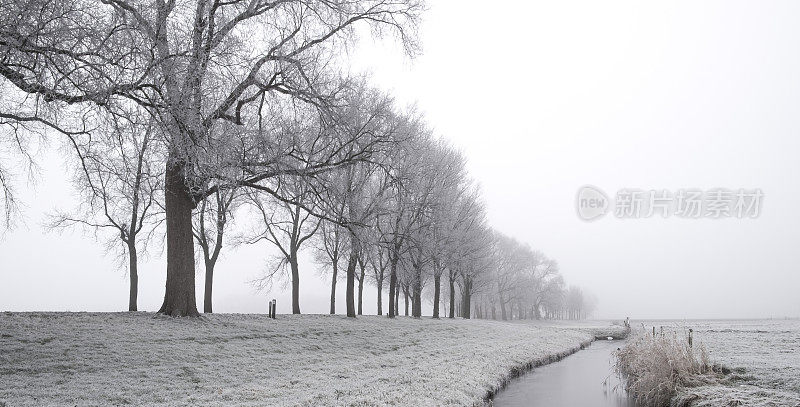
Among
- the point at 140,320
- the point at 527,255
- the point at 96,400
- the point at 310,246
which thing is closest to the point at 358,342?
the point at 140,320

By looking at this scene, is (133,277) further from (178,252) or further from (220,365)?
(220,365)

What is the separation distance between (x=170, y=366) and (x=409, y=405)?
19.6ft

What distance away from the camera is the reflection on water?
15.3 m

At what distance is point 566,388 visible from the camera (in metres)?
17.6

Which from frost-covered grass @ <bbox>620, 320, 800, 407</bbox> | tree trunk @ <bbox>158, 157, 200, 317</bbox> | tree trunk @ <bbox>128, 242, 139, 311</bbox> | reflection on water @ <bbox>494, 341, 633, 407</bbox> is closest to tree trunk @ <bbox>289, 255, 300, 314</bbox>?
tree trunk @ <bbox>128, 242, 139, 311</bbox>

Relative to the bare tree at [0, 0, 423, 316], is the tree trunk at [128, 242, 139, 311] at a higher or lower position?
lower

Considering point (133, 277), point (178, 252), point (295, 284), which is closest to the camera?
point (178, 252)

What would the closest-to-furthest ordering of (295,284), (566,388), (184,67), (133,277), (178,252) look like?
(184,67), (566,388), (178,252), (133,277), (295,284)

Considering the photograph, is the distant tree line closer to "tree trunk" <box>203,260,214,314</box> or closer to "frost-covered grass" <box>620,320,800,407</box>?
"tree trunk" <box>203,260,214,314</box>

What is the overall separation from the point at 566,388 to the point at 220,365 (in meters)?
10.6

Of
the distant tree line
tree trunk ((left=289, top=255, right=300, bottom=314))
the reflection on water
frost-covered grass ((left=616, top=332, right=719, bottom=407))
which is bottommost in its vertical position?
the reflection on water

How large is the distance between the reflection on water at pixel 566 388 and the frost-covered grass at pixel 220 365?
0.61m

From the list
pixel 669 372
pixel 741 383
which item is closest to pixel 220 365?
pixel 669 372

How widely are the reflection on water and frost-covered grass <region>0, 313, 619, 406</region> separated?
0.61 m
